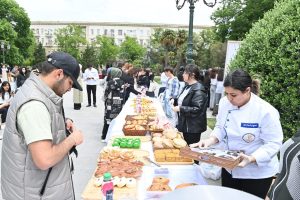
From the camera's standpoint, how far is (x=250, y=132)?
7.88ft

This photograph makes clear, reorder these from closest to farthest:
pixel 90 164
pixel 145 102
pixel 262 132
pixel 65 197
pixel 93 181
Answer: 1. pixel 65 197
2. pixel 262 132
3. pixel 93 181
4. pixel 90 164
5. pixel 145 102

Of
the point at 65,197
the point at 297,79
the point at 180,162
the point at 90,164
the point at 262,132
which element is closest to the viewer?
the point at 65,197

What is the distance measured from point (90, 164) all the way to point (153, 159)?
2.45m

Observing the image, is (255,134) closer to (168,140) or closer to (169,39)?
(168,140)

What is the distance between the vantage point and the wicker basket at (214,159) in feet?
7.11

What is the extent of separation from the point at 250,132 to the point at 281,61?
1431mm

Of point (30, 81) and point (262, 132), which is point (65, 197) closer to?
point (30, 81)

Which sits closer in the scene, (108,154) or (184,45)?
(108,154)

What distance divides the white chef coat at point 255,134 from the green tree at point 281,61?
1.14m

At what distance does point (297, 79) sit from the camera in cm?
337

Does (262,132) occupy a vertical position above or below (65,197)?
above

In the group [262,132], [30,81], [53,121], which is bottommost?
[262,132]

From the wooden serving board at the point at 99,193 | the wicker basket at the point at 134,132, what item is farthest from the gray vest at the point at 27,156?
the wicker basket at the point at 134,132

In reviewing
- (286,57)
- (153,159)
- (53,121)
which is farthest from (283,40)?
(53,121)
